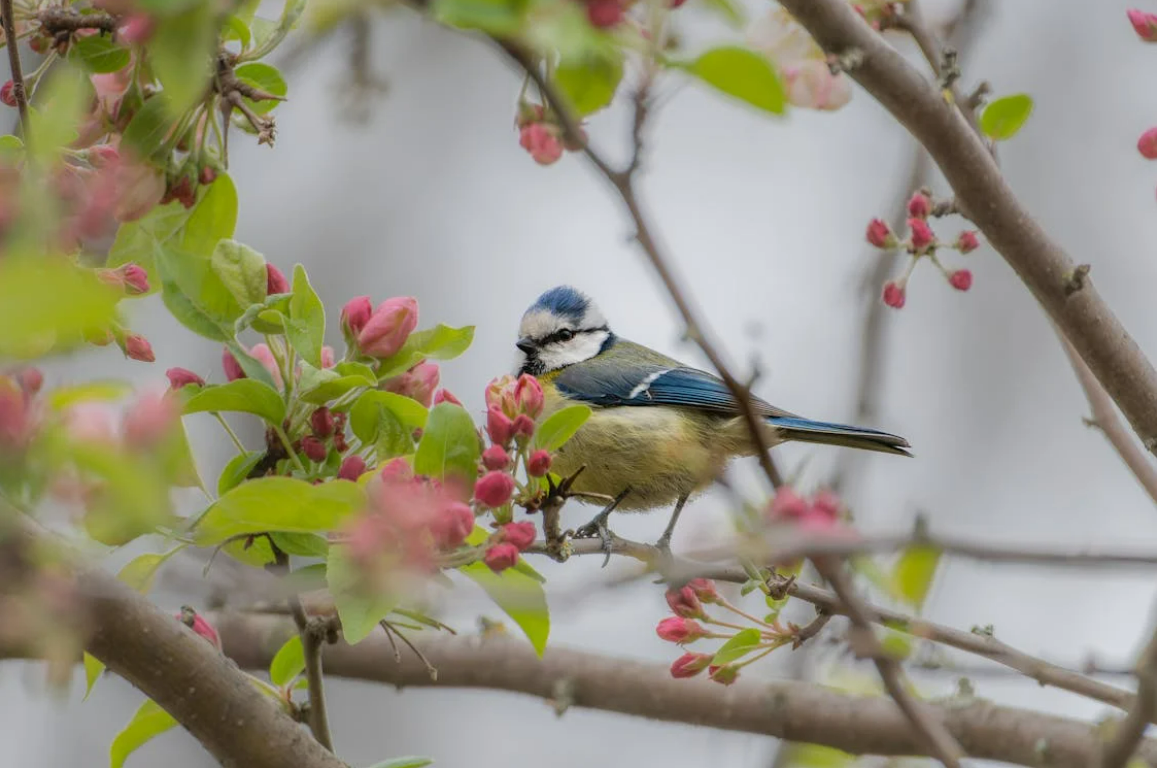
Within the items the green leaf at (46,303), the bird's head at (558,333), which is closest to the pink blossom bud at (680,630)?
the green leaf at (46,303)

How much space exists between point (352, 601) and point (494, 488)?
21 cm

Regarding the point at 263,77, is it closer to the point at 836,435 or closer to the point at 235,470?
the point at 235,470

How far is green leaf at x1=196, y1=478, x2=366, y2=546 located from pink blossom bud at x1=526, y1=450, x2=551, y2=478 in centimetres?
30

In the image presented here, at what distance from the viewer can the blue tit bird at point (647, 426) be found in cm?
315

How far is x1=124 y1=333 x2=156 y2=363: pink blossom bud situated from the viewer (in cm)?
181

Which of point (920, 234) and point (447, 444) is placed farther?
point (920, 234)

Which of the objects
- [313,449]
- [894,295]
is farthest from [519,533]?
[894,295]

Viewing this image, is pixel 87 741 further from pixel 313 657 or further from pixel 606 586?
pixel 606 586

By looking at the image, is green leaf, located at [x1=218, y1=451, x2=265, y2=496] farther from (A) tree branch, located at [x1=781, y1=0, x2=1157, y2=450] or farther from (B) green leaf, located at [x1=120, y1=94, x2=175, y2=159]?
(A) tree branch, located at [x1=781, y1=0, x2=1157, y2=450]

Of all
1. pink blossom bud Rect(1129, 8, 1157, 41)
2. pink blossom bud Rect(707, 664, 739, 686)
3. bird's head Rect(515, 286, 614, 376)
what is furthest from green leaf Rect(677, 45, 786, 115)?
bird's head Rect(515, 286, 614, 376)

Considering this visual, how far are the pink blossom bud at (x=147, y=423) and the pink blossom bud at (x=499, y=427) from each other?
1.84ft

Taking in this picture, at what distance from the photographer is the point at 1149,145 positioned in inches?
79.0

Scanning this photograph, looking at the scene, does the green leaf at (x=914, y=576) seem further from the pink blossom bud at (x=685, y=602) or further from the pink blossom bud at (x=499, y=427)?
the pink blossom bud at (x=499, y=427)

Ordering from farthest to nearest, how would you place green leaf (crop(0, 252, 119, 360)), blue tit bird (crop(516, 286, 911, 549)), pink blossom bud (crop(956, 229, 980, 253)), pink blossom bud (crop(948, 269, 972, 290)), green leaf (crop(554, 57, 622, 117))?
blue tit bird (crop(516, 286, 911, 549))
pink blossom bud (crop(948, 269, 972, 290))
pink blossom bud (crop(956, 229, 980, 253))
green leaf (crop(554, 57, 622, 117))
green leaf (crop(0, 252, 119, 360))
